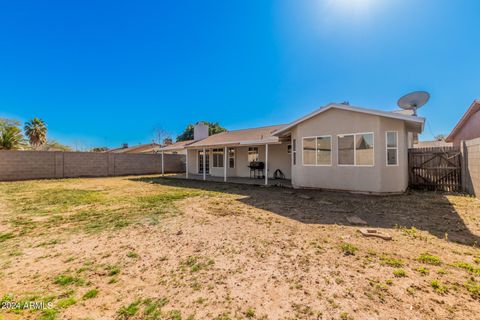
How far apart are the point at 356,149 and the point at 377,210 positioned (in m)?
3.04

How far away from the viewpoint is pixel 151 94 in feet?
73.7

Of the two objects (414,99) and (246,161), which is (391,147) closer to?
(414,99)

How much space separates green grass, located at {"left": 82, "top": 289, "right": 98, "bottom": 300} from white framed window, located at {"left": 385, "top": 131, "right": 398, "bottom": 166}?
9.29m

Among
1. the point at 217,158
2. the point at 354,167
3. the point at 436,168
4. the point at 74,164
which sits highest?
the point at 217,158

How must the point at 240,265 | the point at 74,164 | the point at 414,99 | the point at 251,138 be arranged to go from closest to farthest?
the point at 240,265 < the point at 414,99 < the point at 251,138 < the point at 74,164

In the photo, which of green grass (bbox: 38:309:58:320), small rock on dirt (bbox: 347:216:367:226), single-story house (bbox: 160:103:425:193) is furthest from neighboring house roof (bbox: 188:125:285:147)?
green grass (bbox: 38:309:58:320)

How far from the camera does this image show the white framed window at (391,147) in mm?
7840

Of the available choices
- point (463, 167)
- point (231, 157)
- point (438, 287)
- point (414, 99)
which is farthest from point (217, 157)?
point (438, 287)

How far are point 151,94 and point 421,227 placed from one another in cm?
2422

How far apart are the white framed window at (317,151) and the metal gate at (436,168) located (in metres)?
4.50

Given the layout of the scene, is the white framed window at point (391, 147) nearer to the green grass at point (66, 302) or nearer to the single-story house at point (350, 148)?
the single-story house at point (350, 148)

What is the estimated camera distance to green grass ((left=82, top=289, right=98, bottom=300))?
223 centimetres

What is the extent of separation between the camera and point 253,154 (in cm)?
1431

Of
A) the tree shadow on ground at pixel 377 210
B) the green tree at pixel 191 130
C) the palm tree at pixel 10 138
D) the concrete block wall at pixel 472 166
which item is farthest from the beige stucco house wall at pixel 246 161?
the green tree at pixel 191 130
